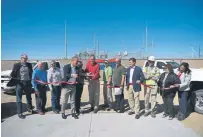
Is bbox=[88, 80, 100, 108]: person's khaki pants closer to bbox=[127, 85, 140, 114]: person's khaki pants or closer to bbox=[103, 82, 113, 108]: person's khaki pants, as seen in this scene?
bbox=[103, 82, 113, 108]: person's khaki pants

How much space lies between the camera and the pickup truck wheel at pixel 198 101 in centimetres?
653

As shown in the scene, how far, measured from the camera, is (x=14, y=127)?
5.31 meters

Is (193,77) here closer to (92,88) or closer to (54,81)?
(92,88)

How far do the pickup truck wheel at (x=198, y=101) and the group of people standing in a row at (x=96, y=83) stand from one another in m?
0.56

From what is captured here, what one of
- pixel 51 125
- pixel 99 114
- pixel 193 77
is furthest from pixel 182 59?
pixel 51 125

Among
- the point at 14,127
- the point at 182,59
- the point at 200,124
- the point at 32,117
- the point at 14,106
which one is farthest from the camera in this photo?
the point at 182,59

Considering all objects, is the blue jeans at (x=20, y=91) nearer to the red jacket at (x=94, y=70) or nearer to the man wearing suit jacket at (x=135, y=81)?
the red jacket at (x=94, y=70)

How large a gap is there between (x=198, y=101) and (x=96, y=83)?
2.99m

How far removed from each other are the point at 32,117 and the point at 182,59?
18466mm

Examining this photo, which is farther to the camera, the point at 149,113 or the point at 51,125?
the point at 149,113

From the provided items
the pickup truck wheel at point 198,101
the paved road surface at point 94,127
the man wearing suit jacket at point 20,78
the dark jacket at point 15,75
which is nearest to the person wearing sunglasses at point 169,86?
the paved road surface at point 94,127

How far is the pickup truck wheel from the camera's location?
653 cm

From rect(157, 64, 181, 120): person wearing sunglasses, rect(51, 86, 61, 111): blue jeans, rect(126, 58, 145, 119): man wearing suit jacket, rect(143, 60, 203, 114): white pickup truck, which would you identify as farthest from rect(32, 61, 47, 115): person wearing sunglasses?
rect(143, 60, 203, 114): white pickup truck

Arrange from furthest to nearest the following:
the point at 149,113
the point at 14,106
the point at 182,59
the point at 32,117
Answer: the point at 182,59
the point at 14,106
the point at 149,113
the point at 32,117
